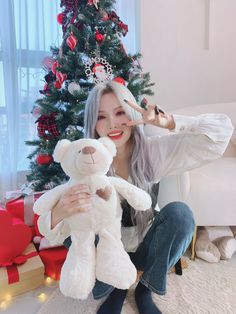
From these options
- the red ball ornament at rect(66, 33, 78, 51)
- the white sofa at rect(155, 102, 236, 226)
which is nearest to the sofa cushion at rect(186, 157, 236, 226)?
the white sofa at rect(155, 102, 236, 226)

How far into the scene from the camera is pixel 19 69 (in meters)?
1.57

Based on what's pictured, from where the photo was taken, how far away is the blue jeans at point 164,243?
31.5 inches

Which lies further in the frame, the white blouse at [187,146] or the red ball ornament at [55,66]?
the red ball ornament at [55,66]

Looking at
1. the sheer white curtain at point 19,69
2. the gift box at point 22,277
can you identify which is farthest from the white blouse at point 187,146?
→ the sheer white curtain at point 19,69

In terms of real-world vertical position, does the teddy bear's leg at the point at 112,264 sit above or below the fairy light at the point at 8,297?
above

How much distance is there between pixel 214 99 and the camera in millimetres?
2133

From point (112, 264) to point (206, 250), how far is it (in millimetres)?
626

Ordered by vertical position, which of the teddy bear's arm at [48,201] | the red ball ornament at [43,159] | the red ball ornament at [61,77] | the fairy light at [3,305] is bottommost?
the fairy light at [3,305]

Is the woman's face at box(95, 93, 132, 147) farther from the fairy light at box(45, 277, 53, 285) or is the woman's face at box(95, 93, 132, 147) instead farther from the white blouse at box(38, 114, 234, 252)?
the fairy light at box(45, 277, 53, 285)

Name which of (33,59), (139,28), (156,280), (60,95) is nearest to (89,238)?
(156,280)

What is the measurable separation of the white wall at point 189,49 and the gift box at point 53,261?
1372 millimetres

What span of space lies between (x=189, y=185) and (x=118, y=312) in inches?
21.2

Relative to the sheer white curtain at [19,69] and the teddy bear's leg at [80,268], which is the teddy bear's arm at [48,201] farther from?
the sheer white curtain at [19,69]

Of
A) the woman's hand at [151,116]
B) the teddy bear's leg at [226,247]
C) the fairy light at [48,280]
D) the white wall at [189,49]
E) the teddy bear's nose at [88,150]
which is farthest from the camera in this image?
the white wall at [189,49]
